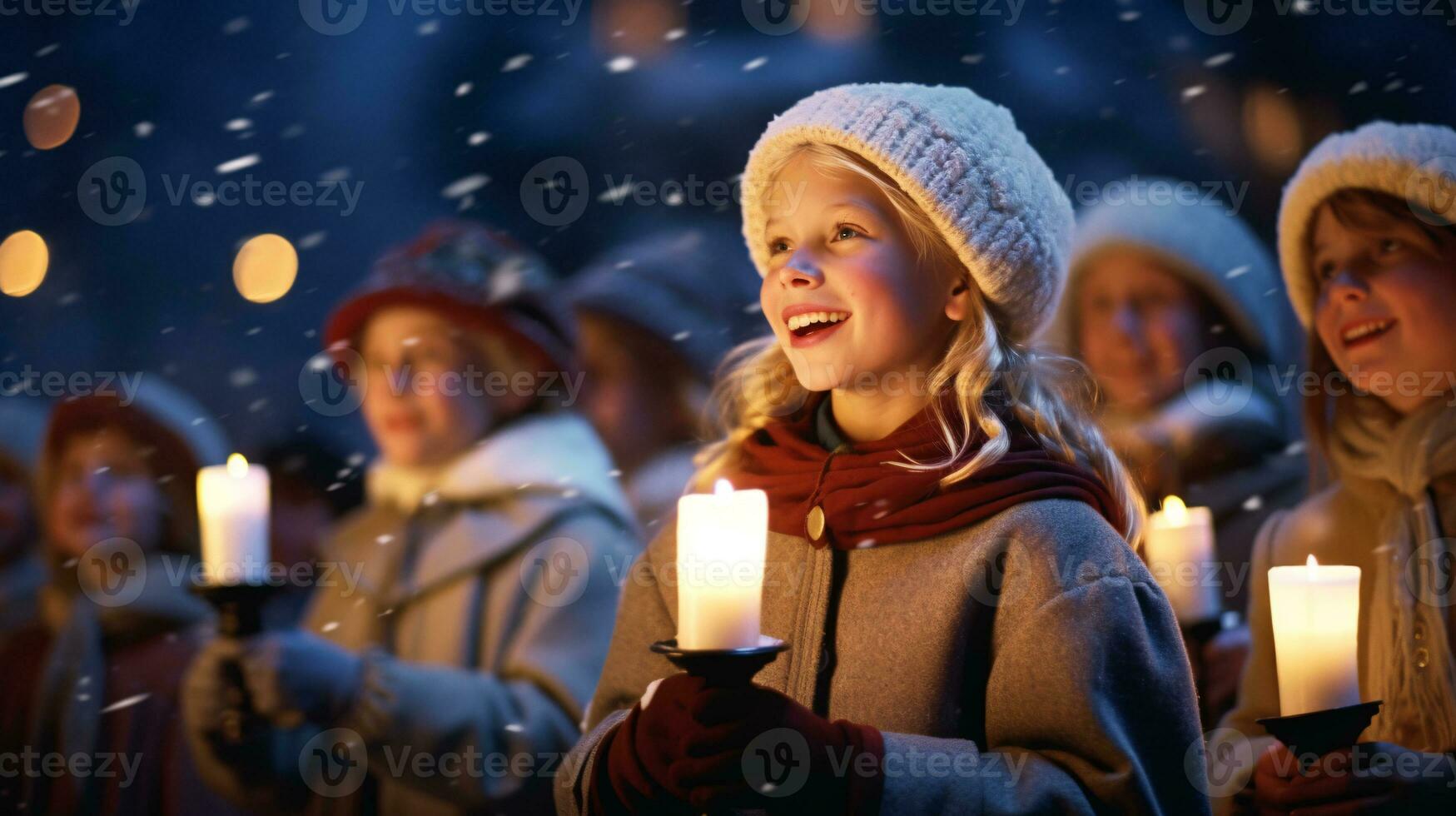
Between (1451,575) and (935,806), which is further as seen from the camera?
(1451,575)

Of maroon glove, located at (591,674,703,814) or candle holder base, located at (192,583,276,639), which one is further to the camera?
candle holder base, located at (192,583,276,639)

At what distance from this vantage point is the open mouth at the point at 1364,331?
88.4 inches

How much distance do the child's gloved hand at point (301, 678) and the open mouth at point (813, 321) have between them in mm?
1382

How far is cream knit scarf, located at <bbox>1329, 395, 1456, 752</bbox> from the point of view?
6.82 ft

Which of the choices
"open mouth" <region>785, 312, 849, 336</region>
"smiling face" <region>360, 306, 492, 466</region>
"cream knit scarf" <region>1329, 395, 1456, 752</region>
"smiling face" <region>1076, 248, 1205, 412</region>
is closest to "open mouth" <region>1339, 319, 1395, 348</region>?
"cream knit scarf" <region>1329, 395, 1456, 752</region>

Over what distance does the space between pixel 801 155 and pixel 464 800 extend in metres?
1.70

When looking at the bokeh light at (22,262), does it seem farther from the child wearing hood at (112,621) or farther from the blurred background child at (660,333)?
the blurred background child at (660,333)

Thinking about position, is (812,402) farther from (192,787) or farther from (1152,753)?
(192,787)

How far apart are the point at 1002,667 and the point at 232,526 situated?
1.08 metres

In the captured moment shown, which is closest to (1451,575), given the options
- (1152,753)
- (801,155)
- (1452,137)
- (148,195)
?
(1452,137)

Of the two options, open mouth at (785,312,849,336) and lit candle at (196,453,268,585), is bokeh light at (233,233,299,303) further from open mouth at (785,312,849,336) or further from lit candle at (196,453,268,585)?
open mouth at (785,312,849,336)

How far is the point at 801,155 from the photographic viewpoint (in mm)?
1715

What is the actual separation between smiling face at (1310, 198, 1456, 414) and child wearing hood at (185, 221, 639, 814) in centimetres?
155

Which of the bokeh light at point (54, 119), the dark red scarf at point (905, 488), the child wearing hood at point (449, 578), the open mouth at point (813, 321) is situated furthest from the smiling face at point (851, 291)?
the bokeh light at point (54, 119)
